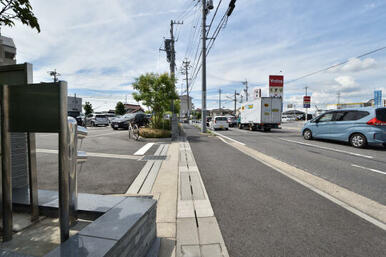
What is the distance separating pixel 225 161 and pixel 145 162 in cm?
260

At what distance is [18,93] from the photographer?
1.63 metres

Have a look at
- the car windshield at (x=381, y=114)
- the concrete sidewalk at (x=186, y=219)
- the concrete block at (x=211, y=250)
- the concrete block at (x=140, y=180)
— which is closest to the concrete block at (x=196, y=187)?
the concrete sidewalk at (x=186, y=219)

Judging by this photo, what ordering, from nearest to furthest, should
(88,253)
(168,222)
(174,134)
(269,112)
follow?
(88,253) < (168,222) < (174,134) < (269,112)

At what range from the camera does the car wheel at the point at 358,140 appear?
8.31m

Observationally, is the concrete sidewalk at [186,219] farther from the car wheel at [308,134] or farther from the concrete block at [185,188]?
the car wheel at [308,134]

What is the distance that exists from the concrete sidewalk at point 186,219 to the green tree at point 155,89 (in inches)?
383

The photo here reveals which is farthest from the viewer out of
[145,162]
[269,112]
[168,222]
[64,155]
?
[269,112]

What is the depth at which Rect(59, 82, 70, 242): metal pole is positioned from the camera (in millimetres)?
1528

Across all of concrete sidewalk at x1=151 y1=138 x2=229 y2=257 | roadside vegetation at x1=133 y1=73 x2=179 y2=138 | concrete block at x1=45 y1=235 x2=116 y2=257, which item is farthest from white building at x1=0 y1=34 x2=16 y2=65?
roadside vegetation at x1=133 y1=73 x2=179 y2=138

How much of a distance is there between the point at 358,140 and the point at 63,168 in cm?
1111

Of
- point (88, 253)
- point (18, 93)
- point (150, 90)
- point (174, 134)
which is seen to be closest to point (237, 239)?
point (88, 253)

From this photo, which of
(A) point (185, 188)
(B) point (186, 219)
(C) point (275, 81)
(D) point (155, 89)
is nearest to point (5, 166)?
(B) point (186, 219)

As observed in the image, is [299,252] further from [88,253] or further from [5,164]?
[5,164]

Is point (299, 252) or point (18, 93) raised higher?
point (18, 93)
